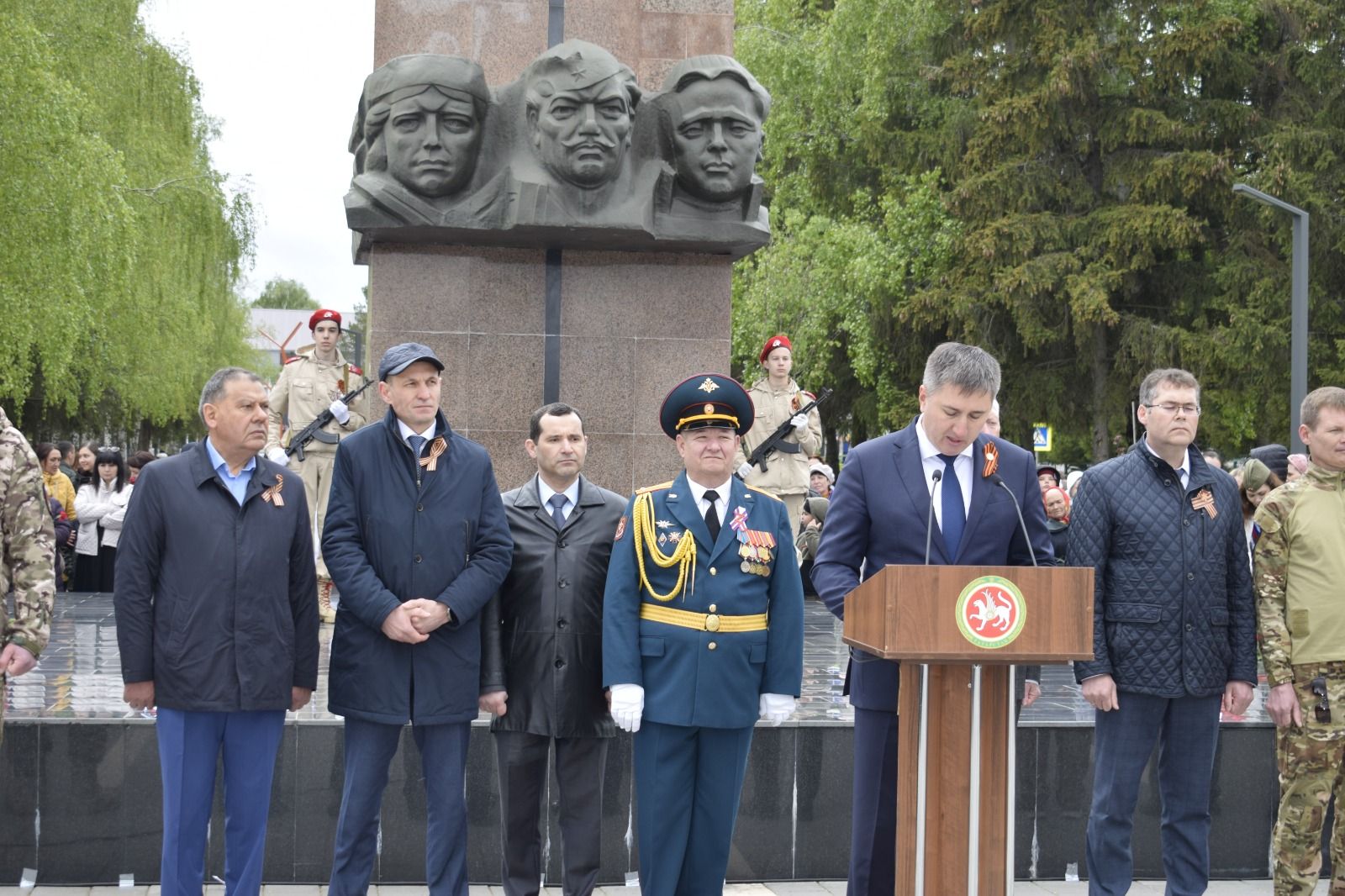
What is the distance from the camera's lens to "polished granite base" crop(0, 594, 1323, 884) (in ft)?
22.0

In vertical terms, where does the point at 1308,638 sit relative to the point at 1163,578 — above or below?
below

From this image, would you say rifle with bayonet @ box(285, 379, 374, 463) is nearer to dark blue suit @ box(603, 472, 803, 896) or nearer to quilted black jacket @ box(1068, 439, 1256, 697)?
dark blue suit @ box(603, 472, 803, 896)

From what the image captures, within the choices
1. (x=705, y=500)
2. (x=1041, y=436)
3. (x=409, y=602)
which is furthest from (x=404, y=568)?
(x=1041, y=436)

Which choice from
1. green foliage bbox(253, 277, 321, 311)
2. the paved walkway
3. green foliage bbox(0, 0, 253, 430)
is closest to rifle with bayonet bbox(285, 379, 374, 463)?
the paved walkway

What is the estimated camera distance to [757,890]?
706 centimetres

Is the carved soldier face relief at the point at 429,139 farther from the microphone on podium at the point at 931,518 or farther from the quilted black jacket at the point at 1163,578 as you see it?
the microphone on podium at the point at 931,518

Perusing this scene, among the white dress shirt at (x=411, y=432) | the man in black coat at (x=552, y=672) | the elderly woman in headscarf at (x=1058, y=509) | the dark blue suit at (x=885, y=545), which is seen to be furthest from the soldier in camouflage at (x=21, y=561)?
the elderly woman in headscarf at (x=1058, y=509)

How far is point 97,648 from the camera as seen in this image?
10000mm

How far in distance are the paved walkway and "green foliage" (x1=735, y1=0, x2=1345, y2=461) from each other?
19851 millimetres

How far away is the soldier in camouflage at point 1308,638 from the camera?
236 inches

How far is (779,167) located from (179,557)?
2940 centimetres

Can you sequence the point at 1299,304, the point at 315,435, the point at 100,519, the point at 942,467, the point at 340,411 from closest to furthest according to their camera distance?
the point at 942,467, the point at 340,411, the point at 315,435, the point at 100,519, the point at 1299,304

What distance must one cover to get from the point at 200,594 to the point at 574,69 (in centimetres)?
523

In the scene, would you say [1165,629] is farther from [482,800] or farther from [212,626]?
[212,626]
